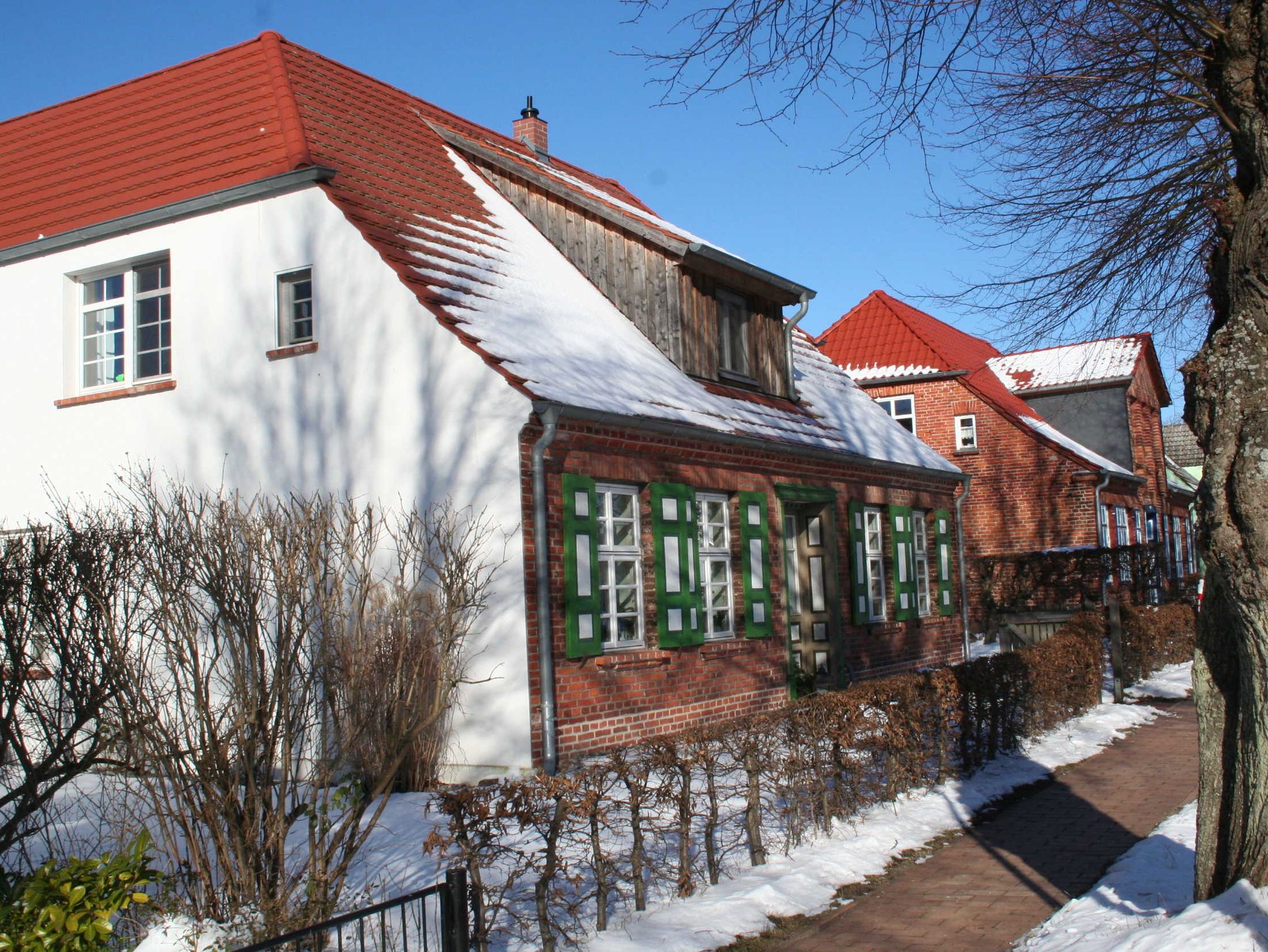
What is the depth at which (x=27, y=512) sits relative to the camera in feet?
42.7

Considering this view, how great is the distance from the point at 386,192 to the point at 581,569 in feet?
15.3

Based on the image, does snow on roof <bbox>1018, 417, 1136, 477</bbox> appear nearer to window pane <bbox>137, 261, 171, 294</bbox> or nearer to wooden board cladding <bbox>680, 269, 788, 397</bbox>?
wooden board cladding <bbox>680, 269, 788, 397</bbox>

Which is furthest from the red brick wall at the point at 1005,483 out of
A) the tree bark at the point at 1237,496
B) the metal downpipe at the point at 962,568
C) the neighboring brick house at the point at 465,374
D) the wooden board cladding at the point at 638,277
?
the tree bark at the point at 1237,496

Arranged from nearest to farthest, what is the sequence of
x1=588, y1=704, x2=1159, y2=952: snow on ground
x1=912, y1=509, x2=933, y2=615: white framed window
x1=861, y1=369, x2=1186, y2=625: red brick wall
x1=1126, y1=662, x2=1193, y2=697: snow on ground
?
x1=588, y1=704, x2=1159, y2=952: snow on ground, x1=1126, y1=662, x2=1193, y2=697: snow on ground, x1=912, y1=509, x2=933, y2=615: white framed window, x1=861, y1=369, x2=1186, y2=625: red brick wall

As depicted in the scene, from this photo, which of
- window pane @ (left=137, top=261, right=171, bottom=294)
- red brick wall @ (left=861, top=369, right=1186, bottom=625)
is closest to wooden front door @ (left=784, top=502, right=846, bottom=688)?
window pane @ (left=137, top=261, right=171, bottom=294)

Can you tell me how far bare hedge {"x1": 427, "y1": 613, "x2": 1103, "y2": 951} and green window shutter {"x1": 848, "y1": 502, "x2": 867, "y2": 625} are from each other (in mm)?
4897

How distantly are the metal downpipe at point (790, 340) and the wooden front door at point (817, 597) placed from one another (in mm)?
1876

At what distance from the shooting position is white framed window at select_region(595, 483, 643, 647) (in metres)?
11.4

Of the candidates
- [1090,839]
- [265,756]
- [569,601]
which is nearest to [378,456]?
[569,601]

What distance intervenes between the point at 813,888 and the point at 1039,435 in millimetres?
20237

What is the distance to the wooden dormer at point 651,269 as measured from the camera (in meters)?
14.8

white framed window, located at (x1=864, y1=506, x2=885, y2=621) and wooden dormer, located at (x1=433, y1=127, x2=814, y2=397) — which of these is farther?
white framed window, located at (x1=864, y1=506, x2=885, y2=621)

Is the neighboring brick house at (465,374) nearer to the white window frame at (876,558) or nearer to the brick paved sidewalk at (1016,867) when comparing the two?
the white window frame at (876,558)

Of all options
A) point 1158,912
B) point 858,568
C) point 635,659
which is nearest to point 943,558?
point 858,568
